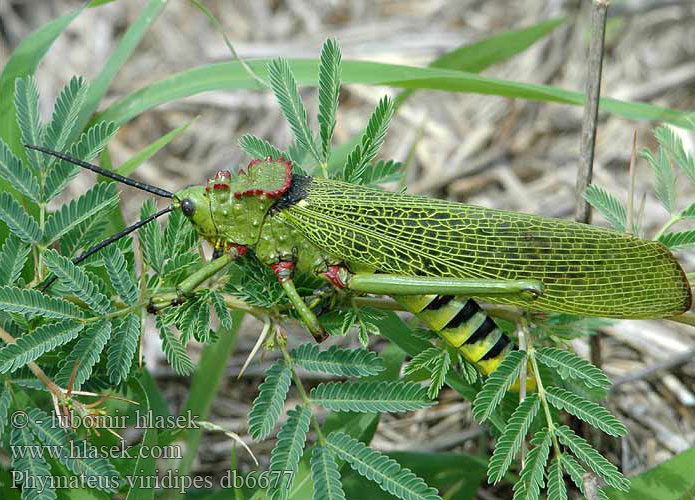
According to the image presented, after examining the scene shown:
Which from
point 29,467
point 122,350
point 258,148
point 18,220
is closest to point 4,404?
point 29,467

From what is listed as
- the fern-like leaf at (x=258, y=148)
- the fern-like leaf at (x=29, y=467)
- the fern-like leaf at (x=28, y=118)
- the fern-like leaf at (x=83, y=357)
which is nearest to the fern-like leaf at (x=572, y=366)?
the fern-like leaf at (x=258, y=148)

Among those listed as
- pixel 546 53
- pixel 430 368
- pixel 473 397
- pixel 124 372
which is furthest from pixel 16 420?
pixel 546 53

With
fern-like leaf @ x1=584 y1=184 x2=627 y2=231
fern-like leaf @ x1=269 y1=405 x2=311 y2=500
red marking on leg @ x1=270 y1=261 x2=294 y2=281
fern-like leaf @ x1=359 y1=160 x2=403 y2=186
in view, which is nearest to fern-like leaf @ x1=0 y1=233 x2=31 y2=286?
red marking on leg @ x1=270 y1=261 x2=294 y2=281

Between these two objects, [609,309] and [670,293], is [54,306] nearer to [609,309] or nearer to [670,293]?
[609,309]

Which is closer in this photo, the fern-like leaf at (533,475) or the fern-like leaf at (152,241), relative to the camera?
the fern-like leaf at (533,475)

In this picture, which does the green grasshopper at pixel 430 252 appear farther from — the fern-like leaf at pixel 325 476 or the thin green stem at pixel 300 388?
the fern-like leaf at pixel 325 476

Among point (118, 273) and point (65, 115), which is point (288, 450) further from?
point (65, 115)
